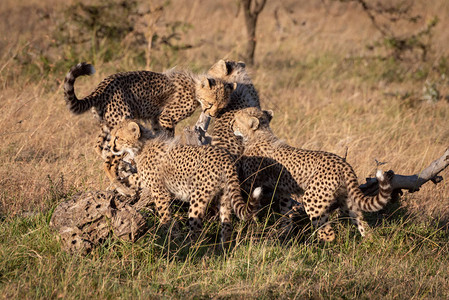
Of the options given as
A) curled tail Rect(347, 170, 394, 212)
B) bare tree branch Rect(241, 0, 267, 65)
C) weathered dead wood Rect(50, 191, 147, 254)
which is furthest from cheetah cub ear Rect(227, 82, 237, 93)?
bare tree branch Rect(241, 0, 267, 65)

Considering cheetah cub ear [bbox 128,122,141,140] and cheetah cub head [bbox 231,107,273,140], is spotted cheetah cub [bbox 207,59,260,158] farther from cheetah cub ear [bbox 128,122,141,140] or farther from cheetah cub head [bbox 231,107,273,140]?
cheetah cub ear [bbox 128,122,141,140]

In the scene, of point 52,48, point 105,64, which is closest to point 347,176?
point 105,64

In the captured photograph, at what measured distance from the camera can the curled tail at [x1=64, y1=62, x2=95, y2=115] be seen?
15.8 feet

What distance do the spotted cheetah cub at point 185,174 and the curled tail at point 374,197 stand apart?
30.7 inches

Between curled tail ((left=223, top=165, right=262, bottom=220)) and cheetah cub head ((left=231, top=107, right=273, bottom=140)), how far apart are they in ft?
2.97

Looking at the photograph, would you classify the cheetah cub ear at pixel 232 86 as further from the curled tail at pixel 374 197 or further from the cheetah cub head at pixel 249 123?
the curled tail at pixel 374 197

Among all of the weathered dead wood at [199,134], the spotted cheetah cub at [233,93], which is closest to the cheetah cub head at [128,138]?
the weathered dead wood at [199,134]

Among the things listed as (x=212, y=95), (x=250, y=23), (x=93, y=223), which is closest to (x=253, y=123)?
(x=212, y=95)

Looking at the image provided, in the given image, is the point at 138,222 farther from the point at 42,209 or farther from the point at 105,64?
the point at 105,64

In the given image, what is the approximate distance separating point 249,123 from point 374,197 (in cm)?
139

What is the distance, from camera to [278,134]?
6.97 m

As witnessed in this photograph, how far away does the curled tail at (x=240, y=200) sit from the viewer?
12.4 ft

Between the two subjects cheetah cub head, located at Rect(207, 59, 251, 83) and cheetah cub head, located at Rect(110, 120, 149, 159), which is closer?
cheetah cub head, located at Rect(110, 120, 149, 159)

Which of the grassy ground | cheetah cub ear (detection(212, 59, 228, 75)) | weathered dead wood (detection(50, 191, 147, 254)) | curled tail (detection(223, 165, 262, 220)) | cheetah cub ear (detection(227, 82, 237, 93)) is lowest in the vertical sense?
the grassy ground
